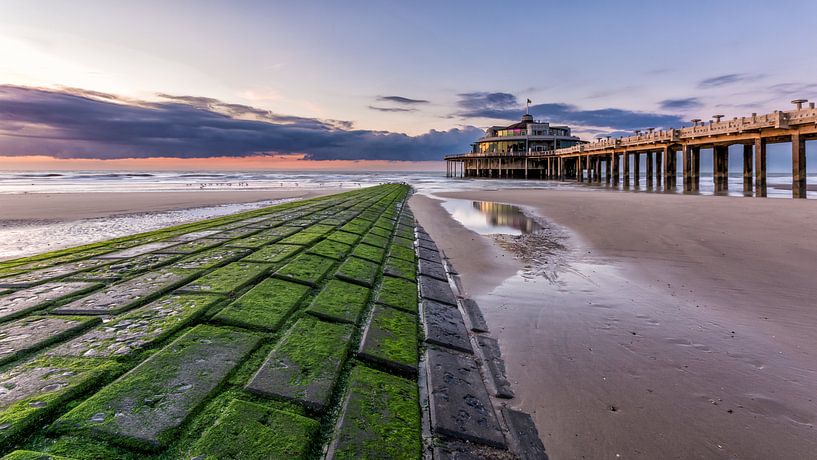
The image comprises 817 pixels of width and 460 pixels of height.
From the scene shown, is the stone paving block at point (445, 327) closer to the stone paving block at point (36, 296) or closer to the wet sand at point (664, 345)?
the wet sand at point (664, 345)

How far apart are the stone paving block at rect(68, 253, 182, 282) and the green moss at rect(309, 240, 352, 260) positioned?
203 cm

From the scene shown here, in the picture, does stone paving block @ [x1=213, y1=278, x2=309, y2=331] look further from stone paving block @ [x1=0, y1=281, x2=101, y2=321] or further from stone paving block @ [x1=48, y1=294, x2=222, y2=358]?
stone paving block @ [x1=0, y1=281, x2=101, y2=321]

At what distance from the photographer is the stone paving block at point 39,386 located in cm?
194

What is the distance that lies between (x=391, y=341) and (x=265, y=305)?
4.32 ft

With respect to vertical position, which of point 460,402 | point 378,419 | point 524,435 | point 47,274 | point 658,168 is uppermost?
point 658,168

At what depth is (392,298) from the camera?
504cm

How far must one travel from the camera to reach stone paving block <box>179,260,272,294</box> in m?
4.17

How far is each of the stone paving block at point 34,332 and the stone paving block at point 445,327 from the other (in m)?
3.10

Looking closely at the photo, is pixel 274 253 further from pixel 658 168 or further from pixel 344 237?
pixel 658 168

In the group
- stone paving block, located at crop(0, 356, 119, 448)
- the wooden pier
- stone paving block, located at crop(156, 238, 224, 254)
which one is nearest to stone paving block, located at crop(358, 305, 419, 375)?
stone paving block, located at crop(0, 356, 119, 448)

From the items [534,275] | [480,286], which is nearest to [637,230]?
[534,275]

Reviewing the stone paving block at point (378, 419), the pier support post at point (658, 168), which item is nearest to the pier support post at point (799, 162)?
the pier support post at point (658, 168)

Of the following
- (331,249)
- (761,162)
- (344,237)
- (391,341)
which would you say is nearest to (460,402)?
(391,341)

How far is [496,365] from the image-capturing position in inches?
157
